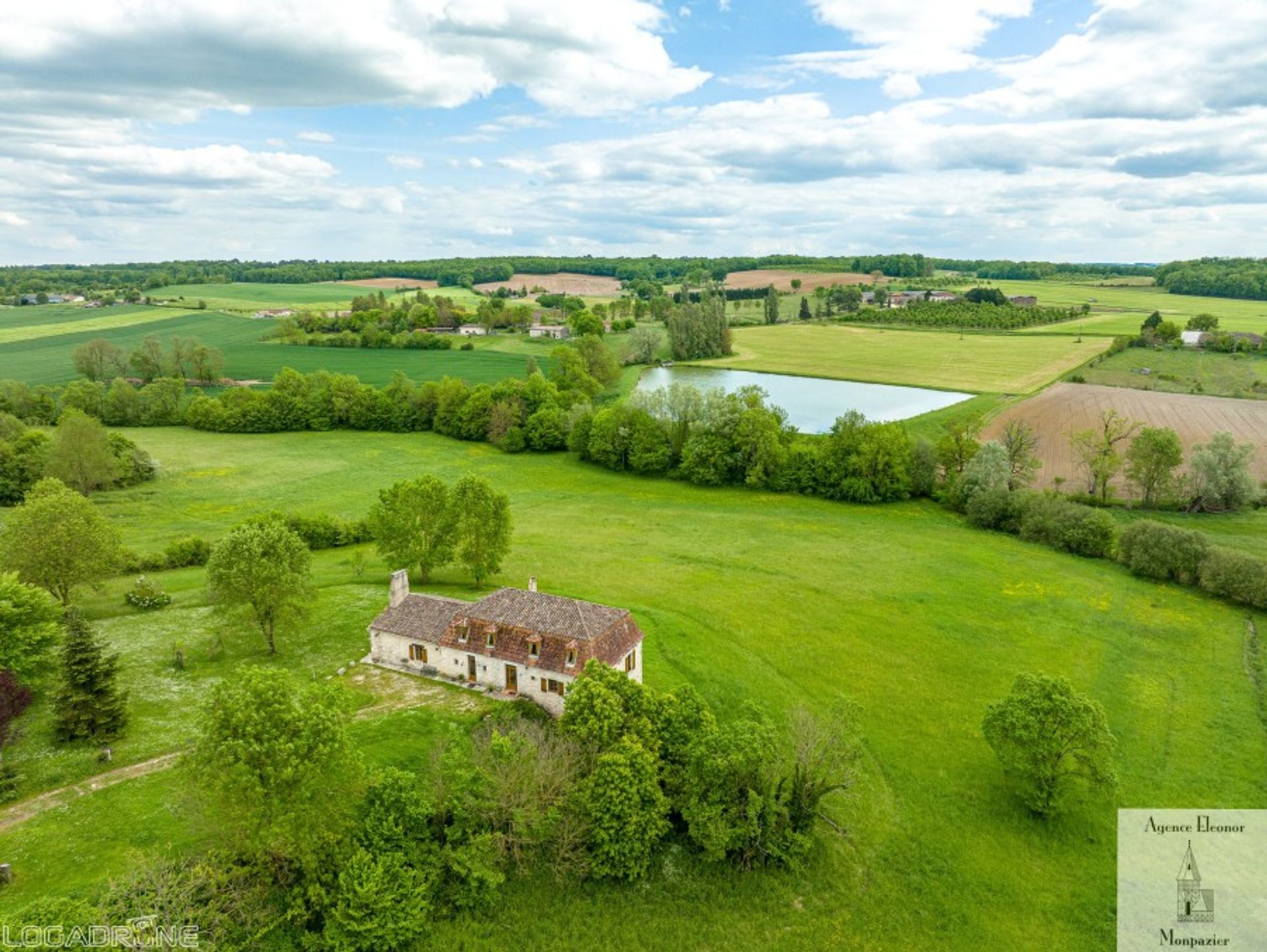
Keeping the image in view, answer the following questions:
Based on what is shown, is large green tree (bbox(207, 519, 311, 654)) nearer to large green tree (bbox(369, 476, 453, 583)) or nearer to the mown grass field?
the mown grass field

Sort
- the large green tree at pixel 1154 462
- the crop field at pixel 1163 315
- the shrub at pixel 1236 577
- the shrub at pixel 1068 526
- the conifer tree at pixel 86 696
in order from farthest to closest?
1. the crop field at pixel 1163 315
2. the large green tree at pixel 1154 462
3. the shrub at pixel 1068 526
4. the shrub at pixel 1236 577
5. the conifer tree at pixel 86 696

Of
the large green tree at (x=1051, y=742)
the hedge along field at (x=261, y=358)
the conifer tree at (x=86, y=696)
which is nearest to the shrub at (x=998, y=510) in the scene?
the large green tree at (x=1051, y=742)

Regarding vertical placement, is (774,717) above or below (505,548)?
below

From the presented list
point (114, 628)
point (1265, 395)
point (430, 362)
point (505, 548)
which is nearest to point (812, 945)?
point (505, 548)

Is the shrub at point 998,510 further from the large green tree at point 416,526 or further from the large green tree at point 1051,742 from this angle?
the large green tree at point 416,526

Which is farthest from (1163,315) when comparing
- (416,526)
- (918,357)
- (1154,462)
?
(416,526)

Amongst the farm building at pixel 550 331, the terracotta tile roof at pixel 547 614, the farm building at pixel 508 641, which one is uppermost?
the farm building at pixel 550 331

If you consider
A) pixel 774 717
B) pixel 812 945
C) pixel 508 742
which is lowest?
pixel 812 945

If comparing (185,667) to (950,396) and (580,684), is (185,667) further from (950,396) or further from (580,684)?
(950,396)
